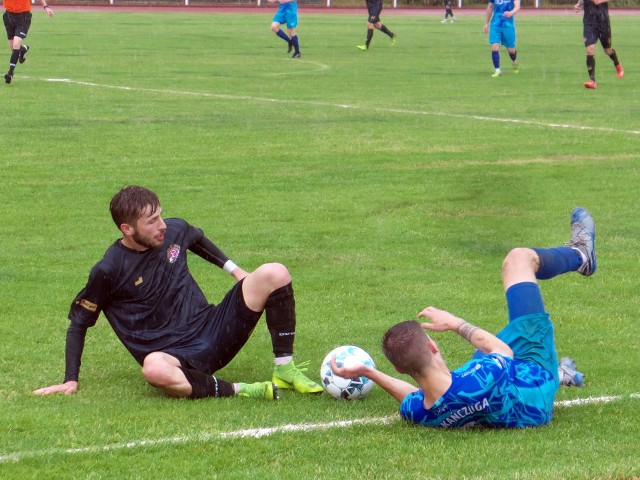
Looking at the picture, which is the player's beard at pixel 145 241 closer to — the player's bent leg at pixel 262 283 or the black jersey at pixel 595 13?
the player's bent leg at pixel 262 283

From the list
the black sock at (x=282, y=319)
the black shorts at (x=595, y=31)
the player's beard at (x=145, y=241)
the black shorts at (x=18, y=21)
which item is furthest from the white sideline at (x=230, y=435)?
the black shorts at (x=18, y=21)

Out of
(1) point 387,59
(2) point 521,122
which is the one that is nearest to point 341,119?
(2) point 521,122

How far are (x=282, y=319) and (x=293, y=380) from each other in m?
0.37

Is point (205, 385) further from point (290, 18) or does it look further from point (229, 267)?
point (290, 18)

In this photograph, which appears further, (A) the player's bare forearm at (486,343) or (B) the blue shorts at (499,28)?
(B) the blue shorts at (499,28)

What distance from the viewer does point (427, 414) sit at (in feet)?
19.4

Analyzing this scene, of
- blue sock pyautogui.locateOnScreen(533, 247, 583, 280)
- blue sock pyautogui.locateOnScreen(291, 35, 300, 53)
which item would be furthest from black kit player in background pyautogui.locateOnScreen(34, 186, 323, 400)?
blue sock pyautogui.locateOnScreen(291, 35, 300, 53)

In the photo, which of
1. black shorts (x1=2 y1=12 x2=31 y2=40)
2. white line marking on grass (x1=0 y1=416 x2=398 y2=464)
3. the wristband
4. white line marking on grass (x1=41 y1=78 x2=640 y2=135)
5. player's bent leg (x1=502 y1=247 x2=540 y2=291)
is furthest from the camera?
black shorts (x1=2 y1=12 x2=31 y2=40)

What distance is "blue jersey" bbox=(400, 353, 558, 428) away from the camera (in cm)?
580

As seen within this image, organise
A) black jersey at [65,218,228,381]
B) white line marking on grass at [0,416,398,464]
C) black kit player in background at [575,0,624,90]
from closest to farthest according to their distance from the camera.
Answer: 1. white line marking on grass at [0,416,398,464]
2. black jersey at [65,218,228,381]
3. black kit player in background at [575,0,624,90]

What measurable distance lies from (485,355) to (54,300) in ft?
13.0

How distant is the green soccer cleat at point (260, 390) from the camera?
660cm

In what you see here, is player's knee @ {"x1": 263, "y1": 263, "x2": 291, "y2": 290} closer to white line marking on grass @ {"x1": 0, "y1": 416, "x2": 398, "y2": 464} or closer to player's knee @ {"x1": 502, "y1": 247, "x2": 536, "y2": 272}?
white line marking on grass @ {"x1": 0, "y1": 416, "x2": 398, "y2": 464}

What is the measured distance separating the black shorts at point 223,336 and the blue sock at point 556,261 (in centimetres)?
167
